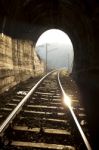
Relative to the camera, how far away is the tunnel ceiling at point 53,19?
15.6m

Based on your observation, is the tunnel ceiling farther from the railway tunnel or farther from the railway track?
the railway track

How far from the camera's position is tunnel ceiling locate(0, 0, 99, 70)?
51.1 feet

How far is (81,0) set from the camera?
15.5 m

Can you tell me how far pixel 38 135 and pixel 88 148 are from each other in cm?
128

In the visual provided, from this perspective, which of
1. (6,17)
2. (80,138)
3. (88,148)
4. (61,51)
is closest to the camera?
(88,148)

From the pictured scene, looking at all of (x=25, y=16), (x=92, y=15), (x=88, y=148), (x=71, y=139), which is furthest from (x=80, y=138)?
(x=25, y=16)

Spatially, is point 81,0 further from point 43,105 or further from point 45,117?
point 45,117

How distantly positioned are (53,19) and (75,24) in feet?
15.9

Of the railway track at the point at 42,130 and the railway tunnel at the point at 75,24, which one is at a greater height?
the railway tunnel at the point at 75,24

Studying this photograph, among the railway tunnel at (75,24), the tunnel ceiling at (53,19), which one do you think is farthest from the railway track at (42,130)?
the tunnel ceiling at (53,19)

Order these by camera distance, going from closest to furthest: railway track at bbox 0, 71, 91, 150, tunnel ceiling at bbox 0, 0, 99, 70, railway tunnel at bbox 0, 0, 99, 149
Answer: railway track at bbox 0, 71, 91, 150 → railway tunnel at bbox 0, 0, 99, 149 → tunnel ceiling at bbox 0, 0, 99, 70

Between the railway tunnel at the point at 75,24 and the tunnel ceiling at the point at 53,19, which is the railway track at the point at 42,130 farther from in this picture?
the tunnel ceiling at the point at 53,19

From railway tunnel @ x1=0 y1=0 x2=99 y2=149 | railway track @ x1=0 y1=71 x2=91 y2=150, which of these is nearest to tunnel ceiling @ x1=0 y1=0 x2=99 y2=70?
railway tunnel @ x1=0 y1=0 x2=99 y2=149

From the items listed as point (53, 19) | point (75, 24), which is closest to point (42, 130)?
point (75, 24)
